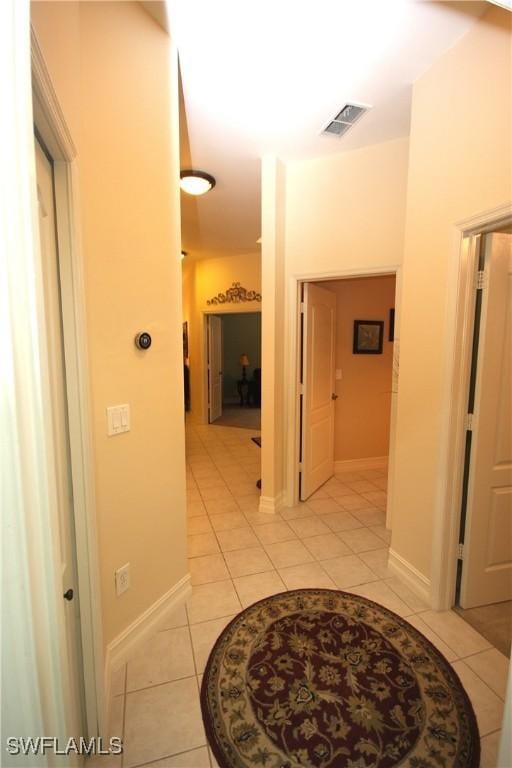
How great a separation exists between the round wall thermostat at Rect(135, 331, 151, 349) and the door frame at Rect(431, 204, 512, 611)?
1.57 metres

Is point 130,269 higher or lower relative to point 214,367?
higher

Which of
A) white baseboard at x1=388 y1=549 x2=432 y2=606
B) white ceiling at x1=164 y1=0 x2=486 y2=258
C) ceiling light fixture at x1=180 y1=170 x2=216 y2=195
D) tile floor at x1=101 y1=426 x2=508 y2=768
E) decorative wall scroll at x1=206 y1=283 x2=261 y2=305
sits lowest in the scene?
tile floor at x1=101 y1=426 x2=508 y2=768

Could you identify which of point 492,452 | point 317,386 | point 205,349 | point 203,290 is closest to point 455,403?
point 492,452

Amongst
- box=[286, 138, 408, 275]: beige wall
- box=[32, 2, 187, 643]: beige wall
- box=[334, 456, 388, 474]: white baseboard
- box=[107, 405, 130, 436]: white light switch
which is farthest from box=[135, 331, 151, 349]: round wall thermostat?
box=[334, 456, 388, 474]: white baseboard

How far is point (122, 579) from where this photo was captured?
1.62 meters

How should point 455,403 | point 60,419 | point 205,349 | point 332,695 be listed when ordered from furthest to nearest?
point 205,349, point 455,403, point 332,695, point 60,419

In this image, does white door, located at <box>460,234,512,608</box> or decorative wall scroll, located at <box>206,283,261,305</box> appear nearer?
white door, located at <box>460,234,512,608</box>

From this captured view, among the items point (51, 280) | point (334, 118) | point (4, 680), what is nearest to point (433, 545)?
point (4, 680)

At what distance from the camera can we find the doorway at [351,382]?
11.3ft

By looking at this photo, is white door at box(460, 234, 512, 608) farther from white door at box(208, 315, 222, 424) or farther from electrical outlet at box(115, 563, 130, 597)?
white door at box(208, 315, 222, 424)

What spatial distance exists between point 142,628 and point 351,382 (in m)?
3.09

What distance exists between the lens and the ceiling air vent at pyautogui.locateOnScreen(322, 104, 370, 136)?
223cm

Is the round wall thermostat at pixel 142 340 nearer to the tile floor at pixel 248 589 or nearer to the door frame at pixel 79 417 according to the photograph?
the door frame at pixel 79 417

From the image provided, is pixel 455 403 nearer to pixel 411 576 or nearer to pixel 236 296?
pixel 411 576
